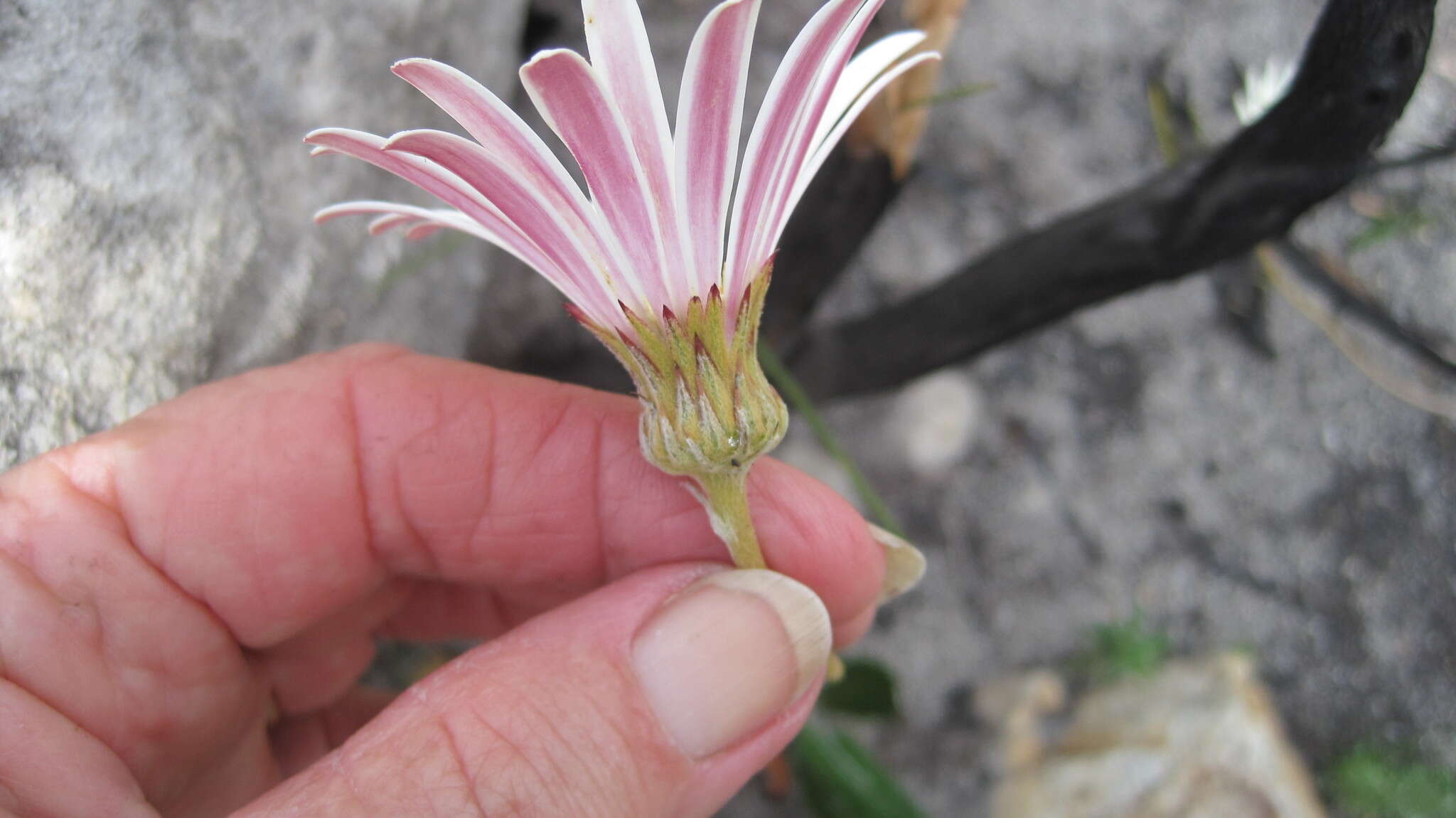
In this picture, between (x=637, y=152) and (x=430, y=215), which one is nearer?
(x=637, y=152)

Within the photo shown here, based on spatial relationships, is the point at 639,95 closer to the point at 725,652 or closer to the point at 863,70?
the point at 863,70

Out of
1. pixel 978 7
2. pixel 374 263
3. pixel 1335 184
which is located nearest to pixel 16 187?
pixel 374 263

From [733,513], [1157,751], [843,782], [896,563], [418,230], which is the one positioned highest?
[418,230]

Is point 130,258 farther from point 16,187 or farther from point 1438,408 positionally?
point 1438,408

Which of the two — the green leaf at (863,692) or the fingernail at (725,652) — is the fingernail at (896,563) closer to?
the fingernail at (725,652)

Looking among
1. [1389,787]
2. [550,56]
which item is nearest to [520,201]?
[550,56]

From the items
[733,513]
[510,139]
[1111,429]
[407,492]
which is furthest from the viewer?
[1111,429]

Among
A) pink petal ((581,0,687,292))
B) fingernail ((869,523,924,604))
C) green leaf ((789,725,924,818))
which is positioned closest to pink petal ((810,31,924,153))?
pink petal ((581,0,687,292))

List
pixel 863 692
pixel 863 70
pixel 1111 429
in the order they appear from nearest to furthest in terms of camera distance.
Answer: pixel 863 70 < pixel 863 692 < pixel 1111 429

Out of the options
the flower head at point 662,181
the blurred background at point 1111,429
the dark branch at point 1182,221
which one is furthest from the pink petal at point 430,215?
the dark branch at point 1182,221
